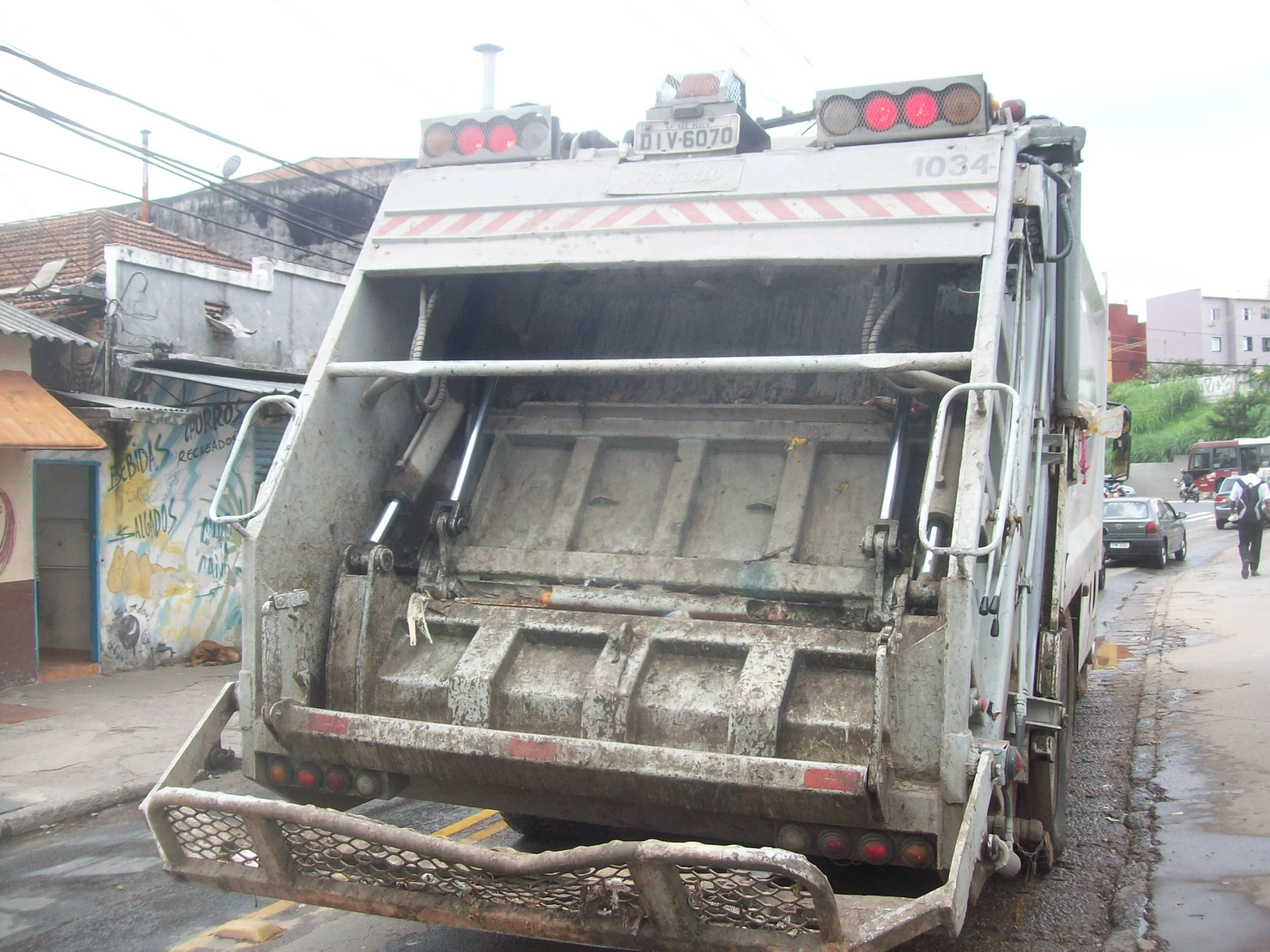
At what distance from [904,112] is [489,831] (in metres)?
3.40

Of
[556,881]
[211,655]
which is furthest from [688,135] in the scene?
[211,655]

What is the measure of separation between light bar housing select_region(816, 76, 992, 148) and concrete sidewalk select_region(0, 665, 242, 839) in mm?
3420

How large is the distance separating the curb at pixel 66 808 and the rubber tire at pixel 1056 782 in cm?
459

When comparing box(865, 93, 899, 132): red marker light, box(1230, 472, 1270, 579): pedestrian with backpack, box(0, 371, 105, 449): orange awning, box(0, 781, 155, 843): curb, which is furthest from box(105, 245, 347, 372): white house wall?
box(1230, 472, 1270, 579): pedestrian with backpack

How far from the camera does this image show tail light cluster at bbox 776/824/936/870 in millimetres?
3006

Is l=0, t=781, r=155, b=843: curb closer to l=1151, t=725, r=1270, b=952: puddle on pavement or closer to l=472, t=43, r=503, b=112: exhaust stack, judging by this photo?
l=1151, t=725, r=1270, b=952: puddle on pavement

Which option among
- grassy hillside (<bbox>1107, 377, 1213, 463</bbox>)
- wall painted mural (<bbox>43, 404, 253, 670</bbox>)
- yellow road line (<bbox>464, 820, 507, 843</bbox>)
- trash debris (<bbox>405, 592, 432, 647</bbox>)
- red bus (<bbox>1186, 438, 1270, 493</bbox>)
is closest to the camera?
trash debris (<bbox>405, 592, 432, 647</bbox>)

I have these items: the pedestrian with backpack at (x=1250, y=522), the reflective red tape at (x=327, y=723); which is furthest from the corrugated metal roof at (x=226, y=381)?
the pedestrian with backpack at (x=1250, y=522)

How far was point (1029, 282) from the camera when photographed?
155 inches

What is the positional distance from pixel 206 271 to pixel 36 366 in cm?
168

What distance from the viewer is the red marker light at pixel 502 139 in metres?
4.16

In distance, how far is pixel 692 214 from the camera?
3805 mm

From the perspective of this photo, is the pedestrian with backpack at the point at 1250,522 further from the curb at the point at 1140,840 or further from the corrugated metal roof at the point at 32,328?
the corrugated metal roof at the point at 32,328

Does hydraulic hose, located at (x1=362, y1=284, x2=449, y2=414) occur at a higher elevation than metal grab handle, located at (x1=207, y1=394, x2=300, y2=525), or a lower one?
higher
